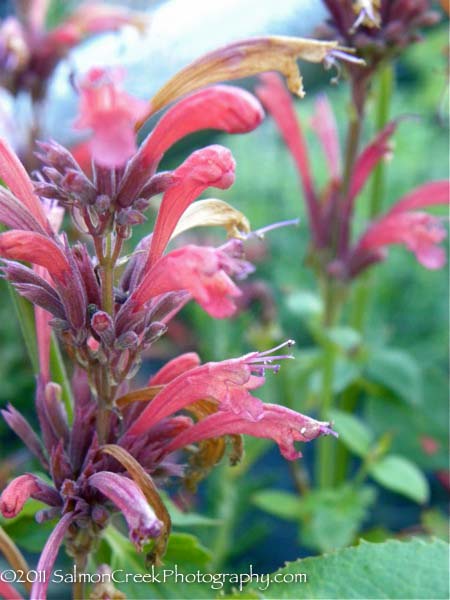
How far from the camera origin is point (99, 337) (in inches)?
18.8

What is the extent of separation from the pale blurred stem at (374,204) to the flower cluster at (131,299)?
550 millimetres

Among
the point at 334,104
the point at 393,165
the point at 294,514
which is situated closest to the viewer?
the point at 294,514

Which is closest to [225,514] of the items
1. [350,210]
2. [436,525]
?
[436,525]

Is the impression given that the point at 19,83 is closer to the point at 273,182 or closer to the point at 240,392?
the point at 240,392

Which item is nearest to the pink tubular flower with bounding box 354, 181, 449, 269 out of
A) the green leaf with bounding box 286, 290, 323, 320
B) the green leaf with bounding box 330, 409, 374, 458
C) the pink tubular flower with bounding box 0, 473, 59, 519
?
the green leaf with bounding box 286, 290, 323, 320

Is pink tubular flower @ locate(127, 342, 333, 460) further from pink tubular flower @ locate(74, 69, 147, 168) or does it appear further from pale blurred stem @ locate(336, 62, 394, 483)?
pale blurred stem @ locate(336, 62, 394, 483)

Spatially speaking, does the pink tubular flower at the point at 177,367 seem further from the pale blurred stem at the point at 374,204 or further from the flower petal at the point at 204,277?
the pale blurred stem at the point at 374,204

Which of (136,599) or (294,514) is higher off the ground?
(136,599)

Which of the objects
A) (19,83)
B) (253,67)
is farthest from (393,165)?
(253,67)

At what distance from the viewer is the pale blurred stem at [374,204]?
41.9 inches

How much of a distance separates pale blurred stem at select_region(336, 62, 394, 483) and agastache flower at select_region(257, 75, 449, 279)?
6 cm

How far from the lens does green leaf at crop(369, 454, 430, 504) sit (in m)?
0.97

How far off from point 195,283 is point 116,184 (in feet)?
0.28

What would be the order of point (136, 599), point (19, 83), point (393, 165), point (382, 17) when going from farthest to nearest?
point (393, 165), point (19, 83), point (382, 17), point (136, 599)
